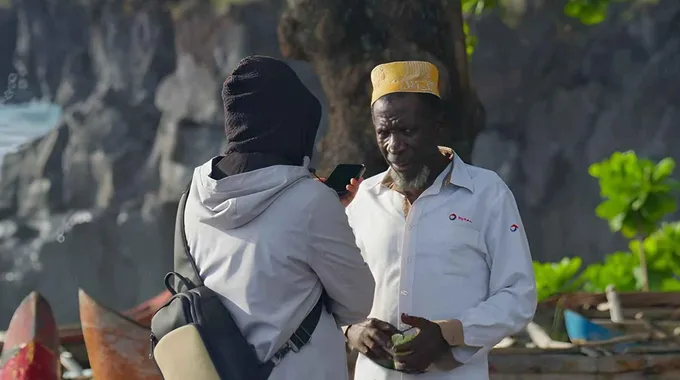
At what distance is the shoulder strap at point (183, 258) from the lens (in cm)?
293

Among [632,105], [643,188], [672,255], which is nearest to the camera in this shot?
[643,188]

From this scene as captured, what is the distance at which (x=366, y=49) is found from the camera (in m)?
6.22

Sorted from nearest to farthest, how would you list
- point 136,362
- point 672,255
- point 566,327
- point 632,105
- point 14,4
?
point 136,362 < point 566,327 < point 672,255 < point 632,105 < point 14,4

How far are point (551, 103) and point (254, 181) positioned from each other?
1744cm

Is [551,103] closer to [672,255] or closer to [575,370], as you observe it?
[672,255]

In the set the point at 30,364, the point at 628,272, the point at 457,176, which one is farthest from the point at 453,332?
the point at 628,272

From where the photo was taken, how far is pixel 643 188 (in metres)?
8.76

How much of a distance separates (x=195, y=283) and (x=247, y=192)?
0.30m

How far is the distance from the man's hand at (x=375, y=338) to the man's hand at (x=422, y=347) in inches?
4.0

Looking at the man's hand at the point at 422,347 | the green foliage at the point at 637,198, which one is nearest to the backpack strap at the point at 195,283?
the man's hand at the point at 422,347

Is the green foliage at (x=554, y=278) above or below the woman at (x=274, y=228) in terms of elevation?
below

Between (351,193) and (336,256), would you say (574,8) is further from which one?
(336,256)

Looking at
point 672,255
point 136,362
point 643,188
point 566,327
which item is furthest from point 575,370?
point 672,255

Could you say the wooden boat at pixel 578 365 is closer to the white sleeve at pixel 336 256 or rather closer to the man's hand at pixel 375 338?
the man's hand at pixel 375 338
